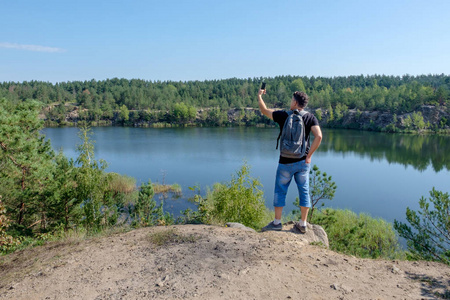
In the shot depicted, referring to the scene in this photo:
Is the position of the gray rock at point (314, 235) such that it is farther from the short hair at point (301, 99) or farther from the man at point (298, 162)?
the short hair at point (301, 99)

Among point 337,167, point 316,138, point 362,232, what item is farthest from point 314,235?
point 337,167

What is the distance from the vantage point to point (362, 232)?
8.70 metres

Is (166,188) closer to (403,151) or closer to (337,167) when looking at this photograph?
(337,167)

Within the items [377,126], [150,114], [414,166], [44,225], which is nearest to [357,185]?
[414,166]

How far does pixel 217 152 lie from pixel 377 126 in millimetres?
44609

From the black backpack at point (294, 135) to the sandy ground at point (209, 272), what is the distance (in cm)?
130

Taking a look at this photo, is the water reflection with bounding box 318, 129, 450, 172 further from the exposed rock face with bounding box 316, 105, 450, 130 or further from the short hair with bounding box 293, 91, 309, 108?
the short hair with bounding box 293, 91, 309, 108

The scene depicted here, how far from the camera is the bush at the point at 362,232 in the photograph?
8.34 metres

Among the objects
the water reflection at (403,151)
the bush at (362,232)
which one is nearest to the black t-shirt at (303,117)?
the bush at (362,232)

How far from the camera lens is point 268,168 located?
998 inches

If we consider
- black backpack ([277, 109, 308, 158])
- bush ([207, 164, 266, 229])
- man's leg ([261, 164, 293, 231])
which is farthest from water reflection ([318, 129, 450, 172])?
black backpack ([277, 109, 308, 158])

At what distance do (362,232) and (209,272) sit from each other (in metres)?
6.62

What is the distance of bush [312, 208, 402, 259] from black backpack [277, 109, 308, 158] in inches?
172

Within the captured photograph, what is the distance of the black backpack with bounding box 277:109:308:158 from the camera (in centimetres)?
444
